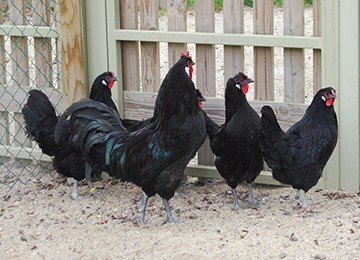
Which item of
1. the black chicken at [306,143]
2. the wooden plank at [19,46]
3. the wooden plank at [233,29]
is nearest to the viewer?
the black chicken at [306,143]

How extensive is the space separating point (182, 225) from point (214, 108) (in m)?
1.42

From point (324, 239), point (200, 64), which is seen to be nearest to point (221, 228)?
point (324, 239)

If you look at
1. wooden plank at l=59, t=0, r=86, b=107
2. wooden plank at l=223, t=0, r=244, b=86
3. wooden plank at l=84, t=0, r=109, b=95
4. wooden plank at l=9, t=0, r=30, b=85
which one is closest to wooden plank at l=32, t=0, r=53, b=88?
wooden plank at l=9, t=0, r=30, b=85

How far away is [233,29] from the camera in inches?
198

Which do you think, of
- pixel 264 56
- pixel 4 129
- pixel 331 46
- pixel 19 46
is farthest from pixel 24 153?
pixel 331 46

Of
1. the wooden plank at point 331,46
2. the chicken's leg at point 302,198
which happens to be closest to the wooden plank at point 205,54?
the wooden plank at point 331,46

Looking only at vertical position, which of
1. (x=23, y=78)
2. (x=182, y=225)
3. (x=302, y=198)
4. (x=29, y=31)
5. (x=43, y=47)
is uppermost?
(x=29, y=31)

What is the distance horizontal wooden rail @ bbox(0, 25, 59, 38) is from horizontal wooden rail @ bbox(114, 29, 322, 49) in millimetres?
784

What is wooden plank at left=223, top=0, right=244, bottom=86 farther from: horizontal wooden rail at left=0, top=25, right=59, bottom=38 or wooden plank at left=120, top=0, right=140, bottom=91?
horizontal wooden rail at left=0, top=25, right=59, bottom=38

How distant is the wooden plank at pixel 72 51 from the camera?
5406mm

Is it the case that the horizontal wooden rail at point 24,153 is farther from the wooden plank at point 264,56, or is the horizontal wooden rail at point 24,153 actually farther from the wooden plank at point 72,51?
the wooden plank at point 264,56

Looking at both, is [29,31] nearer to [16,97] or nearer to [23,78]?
[23,78]

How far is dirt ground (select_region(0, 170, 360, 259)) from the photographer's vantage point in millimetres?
3832

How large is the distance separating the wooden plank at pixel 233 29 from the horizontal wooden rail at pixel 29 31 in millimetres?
1979
